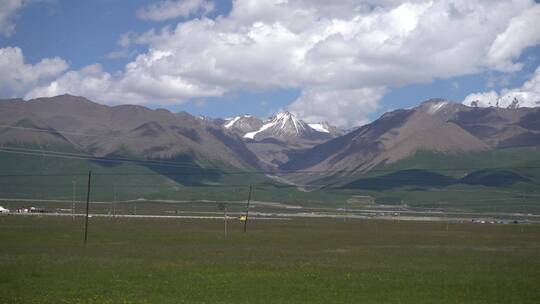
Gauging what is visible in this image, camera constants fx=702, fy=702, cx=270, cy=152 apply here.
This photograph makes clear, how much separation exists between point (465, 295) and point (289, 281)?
11.0 metres

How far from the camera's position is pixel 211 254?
66.8m

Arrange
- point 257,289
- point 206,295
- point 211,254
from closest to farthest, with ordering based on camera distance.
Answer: point 206,295 < point 257,289 < point 211,254

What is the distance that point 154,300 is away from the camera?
34969 mm

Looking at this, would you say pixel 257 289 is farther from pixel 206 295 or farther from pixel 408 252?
pixel 408 252

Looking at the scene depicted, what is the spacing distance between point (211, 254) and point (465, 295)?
3288 cm

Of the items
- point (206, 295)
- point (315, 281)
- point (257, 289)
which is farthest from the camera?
point (315, 281)

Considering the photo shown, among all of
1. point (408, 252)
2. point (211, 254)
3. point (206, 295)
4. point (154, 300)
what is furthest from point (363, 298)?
point (408, 252)

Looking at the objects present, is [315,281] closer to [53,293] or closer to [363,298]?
[363,298]

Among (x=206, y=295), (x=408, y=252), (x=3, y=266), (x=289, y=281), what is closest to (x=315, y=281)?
(x=289, y=281)

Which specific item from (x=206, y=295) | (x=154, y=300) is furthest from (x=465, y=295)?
(x=154, y=300)

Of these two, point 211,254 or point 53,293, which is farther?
point 211,254

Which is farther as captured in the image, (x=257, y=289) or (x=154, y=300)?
(x=257, y=289)

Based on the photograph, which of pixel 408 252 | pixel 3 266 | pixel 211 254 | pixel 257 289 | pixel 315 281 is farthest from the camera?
pixel 408 252

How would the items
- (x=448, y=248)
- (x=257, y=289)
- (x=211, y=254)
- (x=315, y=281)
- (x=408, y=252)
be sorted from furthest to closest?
(x=448, y=248)
(x=408, y=252)
(x=211, y=254)
(x=315, y=281)
(x=257, y=289)
